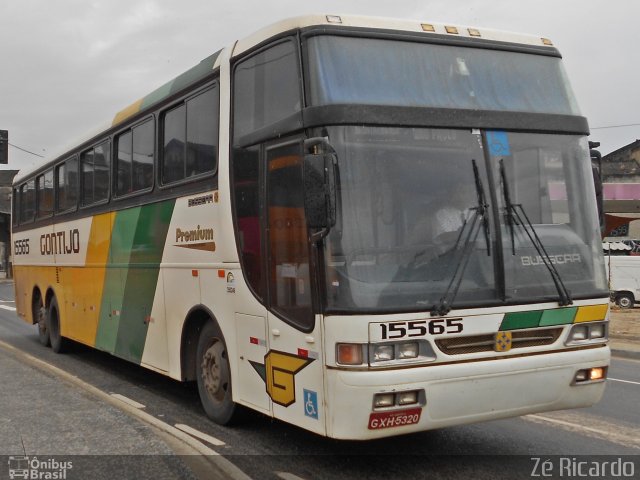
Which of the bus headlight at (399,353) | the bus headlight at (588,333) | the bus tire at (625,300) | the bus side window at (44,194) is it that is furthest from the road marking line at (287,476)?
the bus tire at (625,300)

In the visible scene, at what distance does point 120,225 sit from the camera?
9148 millimetres

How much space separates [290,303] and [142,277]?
3.69 metres

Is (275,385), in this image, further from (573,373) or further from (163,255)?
(163,255)

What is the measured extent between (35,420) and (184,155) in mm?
2996

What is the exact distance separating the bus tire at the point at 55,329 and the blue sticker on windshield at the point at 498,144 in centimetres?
931

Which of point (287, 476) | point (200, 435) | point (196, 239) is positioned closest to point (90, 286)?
point (196, 239)

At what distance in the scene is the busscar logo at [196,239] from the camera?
6660 millimetres

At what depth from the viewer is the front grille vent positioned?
496 cm

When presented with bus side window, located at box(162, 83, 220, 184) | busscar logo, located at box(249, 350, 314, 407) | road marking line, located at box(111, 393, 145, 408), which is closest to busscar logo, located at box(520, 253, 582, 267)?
busscar logo, located at box(249, 350, 314, 407)

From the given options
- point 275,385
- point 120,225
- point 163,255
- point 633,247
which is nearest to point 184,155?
point 163,255

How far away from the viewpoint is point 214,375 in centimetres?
683

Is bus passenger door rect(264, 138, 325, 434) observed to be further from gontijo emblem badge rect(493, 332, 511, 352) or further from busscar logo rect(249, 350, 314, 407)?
gontijo emblem badge rect(493, 332, 511, 352)

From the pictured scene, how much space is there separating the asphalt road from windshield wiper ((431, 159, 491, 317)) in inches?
54.9

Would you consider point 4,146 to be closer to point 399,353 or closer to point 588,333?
point 399,353
